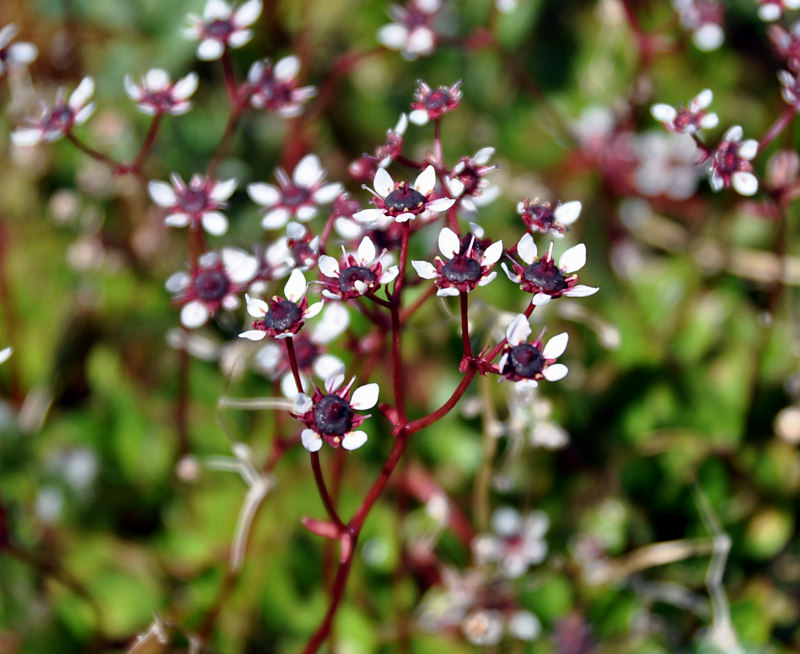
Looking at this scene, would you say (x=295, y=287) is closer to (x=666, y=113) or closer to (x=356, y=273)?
(x=356, y=273)

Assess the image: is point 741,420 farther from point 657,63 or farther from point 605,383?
point 657,63

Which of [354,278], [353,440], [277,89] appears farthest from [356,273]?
[277,89]

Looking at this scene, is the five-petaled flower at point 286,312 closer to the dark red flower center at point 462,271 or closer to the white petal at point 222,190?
the dark red flower center at point 462,271

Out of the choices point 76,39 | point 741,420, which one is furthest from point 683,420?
point 76,39

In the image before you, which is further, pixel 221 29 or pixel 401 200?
pixel 221 29

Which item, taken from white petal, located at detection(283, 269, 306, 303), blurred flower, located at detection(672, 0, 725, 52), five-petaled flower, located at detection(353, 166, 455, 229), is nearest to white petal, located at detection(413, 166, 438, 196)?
five-petaled flower, located at detection(353, 166, 455, 229)

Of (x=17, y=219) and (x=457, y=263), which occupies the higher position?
(x=457, y=263)
